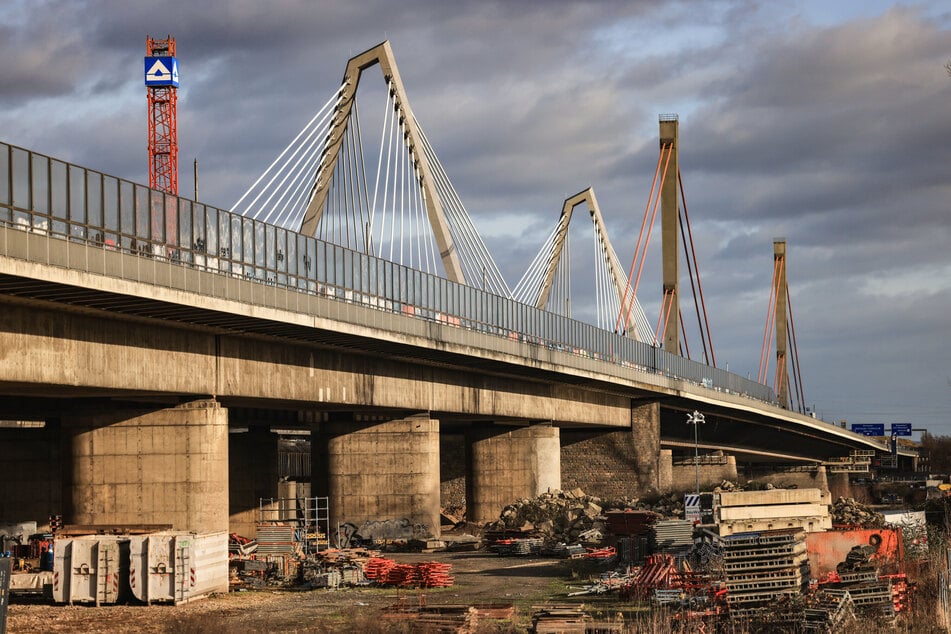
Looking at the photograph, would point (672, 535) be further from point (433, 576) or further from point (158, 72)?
point (158, 72)

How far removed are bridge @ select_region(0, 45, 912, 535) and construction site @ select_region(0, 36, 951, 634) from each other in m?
0.10

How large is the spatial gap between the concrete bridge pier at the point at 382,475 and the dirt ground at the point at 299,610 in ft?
46.3

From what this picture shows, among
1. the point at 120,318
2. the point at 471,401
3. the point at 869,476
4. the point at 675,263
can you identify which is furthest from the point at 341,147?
the point at 869,476

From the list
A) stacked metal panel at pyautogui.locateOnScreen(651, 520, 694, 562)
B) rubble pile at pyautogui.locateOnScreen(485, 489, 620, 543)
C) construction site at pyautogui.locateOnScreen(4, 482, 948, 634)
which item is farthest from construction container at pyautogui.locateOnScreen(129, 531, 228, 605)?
rubble pile at pyautogui.locateOnScreen(485, 489, 620, 543)

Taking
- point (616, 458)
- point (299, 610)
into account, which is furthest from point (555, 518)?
point (299, 610)

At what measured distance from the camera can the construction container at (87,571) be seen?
31.9 metres

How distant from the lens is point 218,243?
39.0 meters

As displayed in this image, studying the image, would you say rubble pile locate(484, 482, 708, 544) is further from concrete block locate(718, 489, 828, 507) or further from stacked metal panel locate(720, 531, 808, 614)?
stacked metal panel locate(720, 531, 808, 614)

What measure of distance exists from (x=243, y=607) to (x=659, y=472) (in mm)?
51005

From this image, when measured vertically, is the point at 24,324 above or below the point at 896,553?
above

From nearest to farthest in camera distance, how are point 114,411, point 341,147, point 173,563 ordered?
point 173,563 → point 114,411 → point 341,147

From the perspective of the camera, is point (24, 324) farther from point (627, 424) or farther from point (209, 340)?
point (627, 424)

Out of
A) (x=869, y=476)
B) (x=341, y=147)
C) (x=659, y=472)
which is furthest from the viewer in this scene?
(x=869, y=476)

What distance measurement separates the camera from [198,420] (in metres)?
40.2
